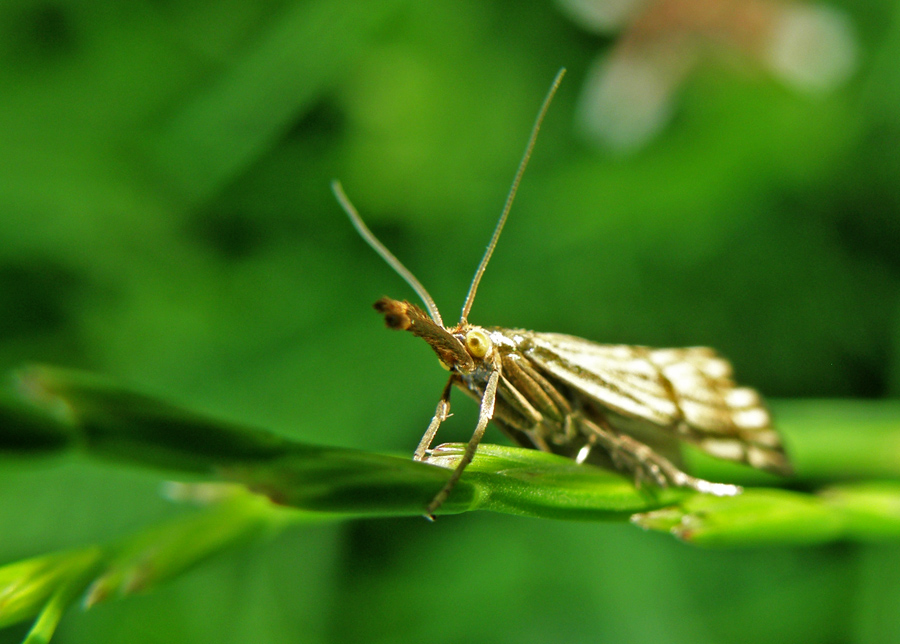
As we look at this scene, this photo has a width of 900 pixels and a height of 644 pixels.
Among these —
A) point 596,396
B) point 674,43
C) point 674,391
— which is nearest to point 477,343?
point 596,396

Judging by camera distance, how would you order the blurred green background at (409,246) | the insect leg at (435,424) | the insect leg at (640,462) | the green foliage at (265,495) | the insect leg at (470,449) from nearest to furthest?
1. the green foliage at (265,495)
2. the insect leg at (470,449)
3. the insect leg at (435,424)
4. the insect leg at (640,462)
5. the blurred green background at (409,246)

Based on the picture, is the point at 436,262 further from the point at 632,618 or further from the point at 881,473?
the point at 881,473

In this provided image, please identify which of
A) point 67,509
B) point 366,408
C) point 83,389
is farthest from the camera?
point 366,408

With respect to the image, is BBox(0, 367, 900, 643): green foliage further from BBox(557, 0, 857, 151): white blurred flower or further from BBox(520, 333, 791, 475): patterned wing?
BBox(557, 0, 857, 151): white blurred flower

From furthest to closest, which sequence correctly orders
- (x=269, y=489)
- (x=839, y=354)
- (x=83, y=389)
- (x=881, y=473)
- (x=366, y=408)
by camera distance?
(x=839, y=354), (x=366, y=408), (x=881, y=473), (x=269, y=489), (x=83, y=389)

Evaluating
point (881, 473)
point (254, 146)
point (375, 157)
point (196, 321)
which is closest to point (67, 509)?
point (196, 321)

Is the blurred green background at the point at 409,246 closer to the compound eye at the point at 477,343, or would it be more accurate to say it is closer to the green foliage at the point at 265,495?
the green foliage at the point at 265,495

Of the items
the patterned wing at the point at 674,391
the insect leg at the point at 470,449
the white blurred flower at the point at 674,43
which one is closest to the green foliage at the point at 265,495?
the insect leg at the point at 470,449

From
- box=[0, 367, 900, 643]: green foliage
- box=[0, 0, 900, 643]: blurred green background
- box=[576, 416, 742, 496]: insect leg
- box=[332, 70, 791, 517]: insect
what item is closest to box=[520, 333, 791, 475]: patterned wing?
box=[332, 70, 791, 517]: insect
